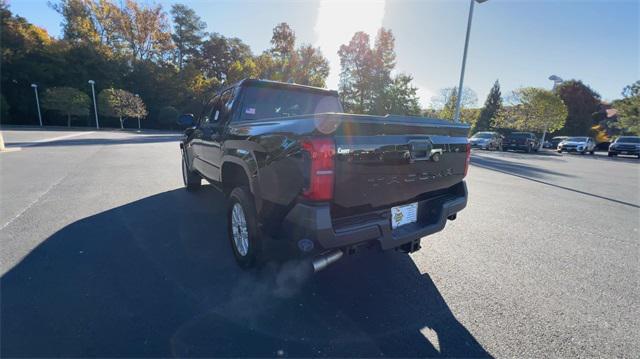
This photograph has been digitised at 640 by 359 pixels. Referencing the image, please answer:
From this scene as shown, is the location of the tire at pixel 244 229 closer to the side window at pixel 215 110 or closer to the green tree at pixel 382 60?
the side window at pixel 215 110

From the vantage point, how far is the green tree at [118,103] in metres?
33.1

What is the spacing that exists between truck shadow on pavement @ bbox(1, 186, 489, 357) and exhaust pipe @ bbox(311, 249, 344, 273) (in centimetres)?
47

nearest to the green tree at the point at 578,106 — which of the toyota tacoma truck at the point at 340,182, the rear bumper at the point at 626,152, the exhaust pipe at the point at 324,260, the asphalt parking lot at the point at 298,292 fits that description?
the rear bumper at the point at 626,152

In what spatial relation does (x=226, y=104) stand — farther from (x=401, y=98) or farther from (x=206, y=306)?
(x=401, y=98)

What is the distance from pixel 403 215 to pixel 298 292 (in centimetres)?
123

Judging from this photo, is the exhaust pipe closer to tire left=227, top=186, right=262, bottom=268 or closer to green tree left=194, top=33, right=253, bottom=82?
tire left=227, top=186, right=262, bottom=268

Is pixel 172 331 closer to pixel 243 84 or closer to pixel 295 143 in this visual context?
pixel 295 143

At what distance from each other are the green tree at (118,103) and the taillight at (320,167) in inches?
1576

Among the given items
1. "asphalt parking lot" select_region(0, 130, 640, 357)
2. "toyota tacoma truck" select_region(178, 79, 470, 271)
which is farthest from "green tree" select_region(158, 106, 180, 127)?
"toyota tacoma truck" select_region(178, 79, 470, 271)

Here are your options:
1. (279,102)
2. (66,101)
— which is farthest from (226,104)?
(66,101)

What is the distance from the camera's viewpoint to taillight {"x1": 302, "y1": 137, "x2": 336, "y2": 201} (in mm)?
1969

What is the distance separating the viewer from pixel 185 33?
4700cm

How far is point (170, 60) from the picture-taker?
46281 millimetres

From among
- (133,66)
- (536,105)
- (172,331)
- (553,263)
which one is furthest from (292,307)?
(133,66)
